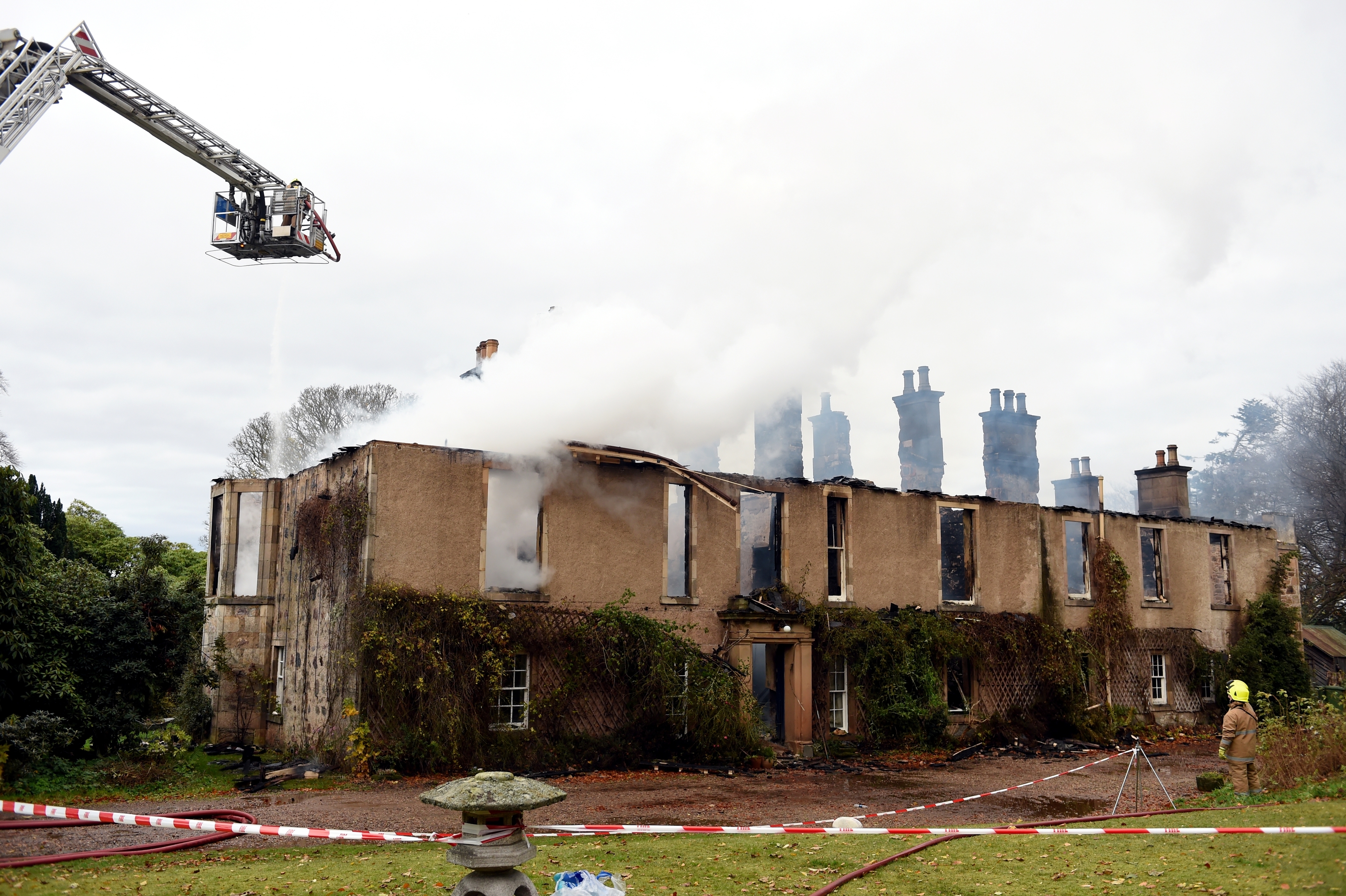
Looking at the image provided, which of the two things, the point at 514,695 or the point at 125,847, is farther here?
the point at 514,695

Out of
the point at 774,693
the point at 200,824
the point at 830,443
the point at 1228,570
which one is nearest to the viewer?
the point at 200,824

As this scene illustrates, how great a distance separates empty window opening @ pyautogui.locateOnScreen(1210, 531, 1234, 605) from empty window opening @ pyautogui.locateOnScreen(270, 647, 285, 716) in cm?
2398

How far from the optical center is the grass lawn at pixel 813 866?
7598 millimetres

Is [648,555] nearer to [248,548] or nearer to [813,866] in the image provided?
[813,866]

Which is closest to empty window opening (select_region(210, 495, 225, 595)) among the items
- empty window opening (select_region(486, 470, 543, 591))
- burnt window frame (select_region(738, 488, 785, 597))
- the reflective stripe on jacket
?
empty window opening (select_region(486, 470, 543, 591))

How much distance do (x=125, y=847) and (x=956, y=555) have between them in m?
21.1

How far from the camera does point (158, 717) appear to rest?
25141 millimetres

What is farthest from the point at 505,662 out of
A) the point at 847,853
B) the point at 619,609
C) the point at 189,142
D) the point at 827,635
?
the point at 189,142

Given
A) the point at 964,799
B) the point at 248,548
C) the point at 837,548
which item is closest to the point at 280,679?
the point at 248,548

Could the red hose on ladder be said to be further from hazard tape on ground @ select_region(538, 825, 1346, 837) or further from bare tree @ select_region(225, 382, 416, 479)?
bare tree @ select_region(225, 382, 416, 479)

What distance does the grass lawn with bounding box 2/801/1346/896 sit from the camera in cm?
760

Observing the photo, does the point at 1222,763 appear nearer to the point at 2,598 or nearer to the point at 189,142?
the point at 2,598

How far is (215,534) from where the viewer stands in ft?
73.6

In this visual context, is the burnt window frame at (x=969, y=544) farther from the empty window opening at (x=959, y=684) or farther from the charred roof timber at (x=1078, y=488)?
the charred roof timber at (x=1078, y=488)
